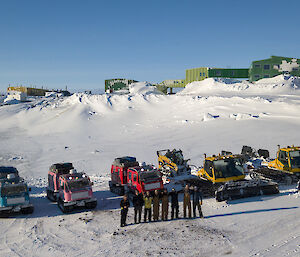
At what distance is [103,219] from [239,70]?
58903mm

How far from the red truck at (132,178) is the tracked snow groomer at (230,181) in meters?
2.44

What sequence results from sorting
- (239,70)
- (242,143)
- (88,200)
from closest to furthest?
(88,200), (242,143), (239,70)

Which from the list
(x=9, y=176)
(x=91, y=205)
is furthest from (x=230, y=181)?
(x=9, y=176)

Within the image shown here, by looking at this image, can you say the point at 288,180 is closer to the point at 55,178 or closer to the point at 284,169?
the point at 284,169

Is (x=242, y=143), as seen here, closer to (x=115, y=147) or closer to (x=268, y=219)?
(x=115, y=147)

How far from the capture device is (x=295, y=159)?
621 inches

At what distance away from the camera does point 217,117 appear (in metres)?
37.3

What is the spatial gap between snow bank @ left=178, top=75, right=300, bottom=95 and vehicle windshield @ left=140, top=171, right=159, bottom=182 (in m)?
37.9

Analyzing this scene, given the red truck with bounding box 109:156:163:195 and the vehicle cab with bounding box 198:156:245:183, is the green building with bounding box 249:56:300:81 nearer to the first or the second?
the vehicle cab with bounding box 198:156:245:183

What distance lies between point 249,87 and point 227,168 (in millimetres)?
40316

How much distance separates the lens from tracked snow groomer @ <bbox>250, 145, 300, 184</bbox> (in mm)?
15344

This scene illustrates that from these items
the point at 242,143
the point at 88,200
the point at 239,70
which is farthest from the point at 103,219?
the point at 239,70

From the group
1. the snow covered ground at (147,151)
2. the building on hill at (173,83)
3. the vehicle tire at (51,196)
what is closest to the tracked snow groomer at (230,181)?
the snow covered ground at (147,151)

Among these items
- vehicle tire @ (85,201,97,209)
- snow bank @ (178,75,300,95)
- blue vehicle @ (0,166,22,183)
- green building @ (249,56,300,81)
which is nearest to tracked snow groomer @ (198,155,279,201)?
vehicle tire @ (85,201,97,209)
